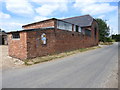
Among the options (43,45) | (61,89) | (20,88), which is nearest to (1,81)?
(20,88)

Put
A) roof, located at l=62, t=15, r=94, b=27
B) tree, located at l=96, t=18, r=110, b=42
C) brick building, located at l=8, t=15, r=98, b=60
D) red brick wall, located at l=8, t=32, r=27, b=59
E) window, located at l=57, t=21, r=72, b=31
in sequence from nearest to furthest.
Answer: red brick wall, located at l=8, t=32, r=27, b=59 → brick building, located at l=8, t=15, r=98, b=60 → window, located at l=57, t=21, r=72, b=31 → roof, located at l=62, t=15, r=94, b=27 → tree, located at l=96, t=18, r=110, b=42

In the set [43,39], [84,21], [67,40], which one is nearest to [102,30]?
[84,21]

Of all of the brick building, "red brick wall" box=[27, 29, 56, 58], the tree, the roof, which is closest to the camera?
the brick building

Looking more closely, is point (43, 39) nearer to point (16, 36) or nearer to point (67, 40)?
point (16, 36)

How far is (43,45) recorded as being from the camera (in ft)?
35.7

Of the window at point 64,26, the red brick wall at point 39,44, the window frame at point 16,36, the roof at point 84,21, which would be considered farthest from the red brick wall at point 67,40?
the roof at point 84,21

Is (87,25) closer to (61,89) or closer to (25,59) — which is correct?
(25,59)

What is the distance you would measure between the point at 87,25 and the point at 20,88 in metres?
25.7

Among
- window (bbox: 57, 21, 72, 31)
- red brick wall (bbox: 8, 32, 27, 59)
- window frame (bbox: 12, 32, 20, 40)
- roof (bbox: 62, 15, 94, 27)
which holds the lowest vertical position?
red brick wall (bbox: 8, 32, 27, 59)

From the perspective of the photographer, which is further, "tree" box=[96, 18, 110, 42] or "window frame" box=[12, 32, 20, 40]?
"tree" box=[96, 18, 110, 42]

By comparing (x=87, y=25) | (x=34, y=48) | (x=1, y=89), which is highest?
(x=87, y=25)

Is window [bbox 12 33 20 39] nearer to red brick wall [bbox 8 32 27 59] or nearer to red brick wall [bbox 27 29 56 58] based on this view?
red brick wall [bbox 8 32 27 59]

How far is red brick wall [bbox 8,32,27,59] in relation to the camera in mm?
9266

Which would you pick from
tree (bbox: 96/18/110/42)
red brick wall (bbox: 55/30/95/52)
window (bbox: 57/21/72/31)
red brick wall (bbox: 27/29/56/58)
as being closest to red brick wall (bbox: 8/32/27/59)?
red brick wall (bbox: 27/29/56/58)
